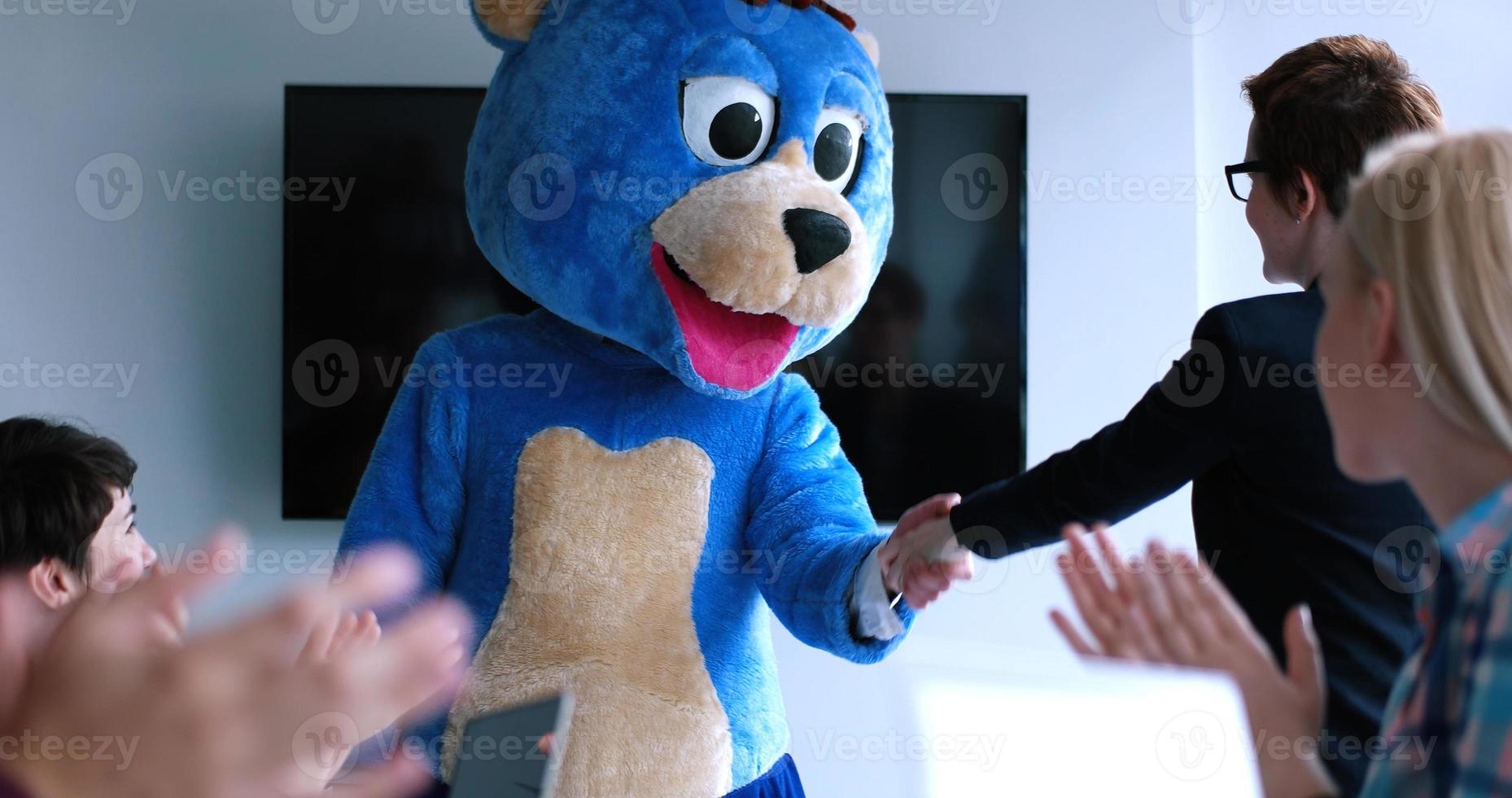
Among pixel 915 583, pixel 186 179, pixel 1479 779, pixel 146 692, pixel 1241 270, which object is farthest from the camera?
pixel 1241 270

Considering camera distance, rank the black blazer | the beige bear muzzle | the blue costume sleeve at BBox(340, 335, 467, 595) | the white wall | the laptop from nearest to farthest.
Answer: the laptop < the black blazer < the beige bear muzzle < the blue costume sleeve at BBox(340, 335, 467, 595) < the white wall

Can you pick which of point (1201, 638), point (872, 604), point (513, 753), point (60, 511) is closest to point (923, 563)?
point (872, 604)

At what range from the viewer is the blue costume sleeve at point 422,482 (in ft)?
4.81

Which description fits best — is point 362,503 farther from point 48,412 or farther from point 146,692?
point 48,412

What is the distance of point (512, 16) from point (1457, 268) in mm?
1133

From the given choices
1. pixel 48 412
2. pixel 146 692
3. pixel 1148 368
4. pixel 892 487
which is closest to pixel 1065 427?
pixel 1148 368

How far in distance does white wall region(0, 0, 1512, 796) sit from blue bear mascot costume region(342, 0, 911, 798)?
120 cm

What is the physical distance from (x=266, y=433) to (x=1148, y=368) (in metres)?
1.94

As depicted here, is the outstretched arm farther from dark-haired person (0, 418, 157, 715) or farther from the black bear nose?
dark-haired person (0, 418, 157, 715)

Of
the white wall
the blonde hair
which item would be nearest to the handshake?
the blonde hair

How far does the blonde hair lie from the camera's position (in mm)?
771

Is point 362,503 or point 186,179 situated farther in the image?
point 186,179

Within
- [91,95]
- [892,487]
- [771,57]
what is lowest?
[892,487]

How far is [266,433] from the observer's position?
2586 mm
